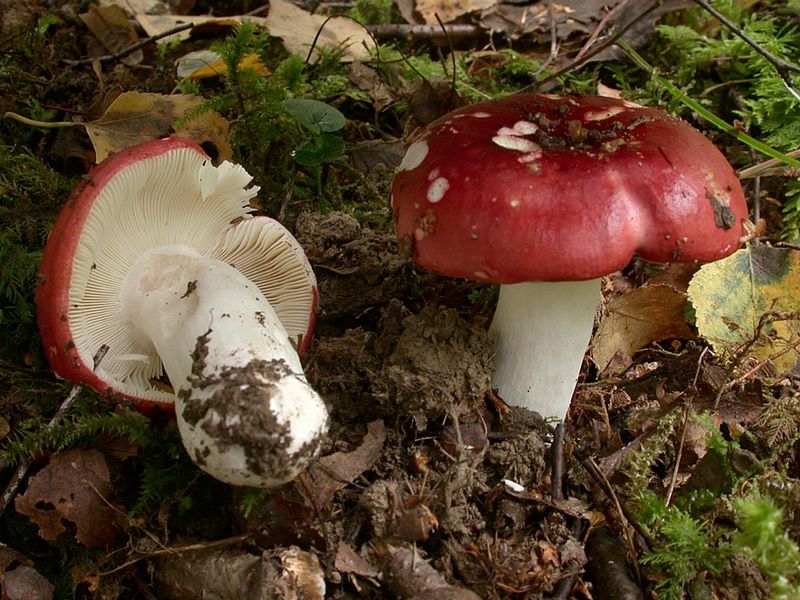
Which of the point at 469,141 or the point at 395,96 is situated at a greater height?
the point at 469,141

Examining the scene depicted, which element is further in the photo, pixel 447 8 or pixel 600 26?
pixel 447 8

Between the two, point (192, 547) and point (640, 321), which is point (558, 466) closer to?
point (640, 321)

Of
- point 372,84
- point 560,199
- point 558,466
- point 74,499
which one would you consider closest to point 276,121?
point 372,84

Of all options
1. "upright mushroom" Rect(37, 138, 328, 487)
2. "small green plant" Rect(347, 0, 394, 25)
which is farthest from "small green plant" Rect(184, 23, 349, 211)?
"small green plant" Rect(347, 0, 394, 25)

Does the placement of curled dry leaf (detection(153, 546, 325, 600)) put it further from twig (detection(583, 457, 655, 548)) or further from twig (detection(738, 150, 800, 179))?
twig (detection(738, 150, 800, 179))

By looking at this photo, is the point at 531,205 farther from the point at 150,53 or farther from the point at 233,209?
the point at 150,53

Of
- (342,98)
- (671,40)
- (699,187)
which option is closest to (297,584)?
(699,187)

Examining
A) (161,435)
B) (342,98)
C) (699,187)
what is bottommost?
(161,435)
